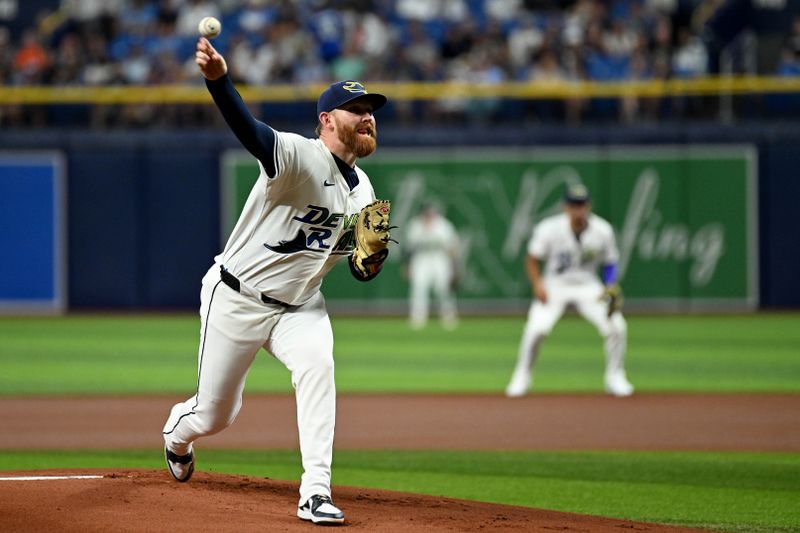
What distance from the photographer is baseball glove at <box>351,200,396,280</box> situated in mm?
5754

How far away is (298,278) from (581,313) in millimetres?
6688

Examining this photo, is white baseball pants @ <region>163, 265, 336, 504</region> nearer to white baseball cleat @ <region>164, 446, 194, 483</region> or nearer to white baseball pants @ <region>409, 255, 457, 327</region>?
white baseball cleat @ <region>164, 446, 194, 483</region>

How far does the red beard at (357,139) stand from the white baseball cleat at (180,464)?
1.81 m

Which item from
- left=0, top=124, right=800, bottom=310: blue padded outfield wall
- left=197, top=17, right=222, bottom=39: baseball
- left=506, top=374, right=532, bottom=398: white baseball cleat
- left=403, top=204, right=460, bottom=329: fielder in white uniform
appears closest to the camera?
left=197, top=17, right=222, bottom=39: baseball

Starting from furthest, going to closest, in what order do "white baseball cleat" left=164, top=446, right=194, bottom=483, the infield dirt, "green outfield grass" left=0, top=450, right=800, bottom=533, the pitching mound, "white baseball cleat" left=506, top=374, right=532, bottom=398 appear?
"white baseball cleat" left=506, top=374, right=532, bottom=398, "green outfield grass" left=0, top=450, right=800, bottom=533, "white baseball cleat" left=164, top=446, right=194, bottom=483, the infield dirt, the pitching mound

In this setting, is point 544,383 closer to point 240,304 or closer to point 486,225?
point 240,304

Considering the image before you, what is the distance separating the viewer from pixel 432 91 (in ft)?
74.7

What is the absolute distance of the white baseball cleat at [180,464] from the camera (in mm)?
6375

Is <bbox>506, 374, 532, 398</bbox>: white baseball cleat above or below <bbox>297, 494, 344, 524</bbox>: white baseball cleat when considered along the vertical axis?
below

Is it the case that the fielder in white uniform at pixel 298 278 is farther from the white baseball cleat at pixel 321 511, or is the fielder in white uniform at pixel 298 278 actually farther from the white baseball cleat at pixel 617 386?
the white baseball cleat at pixel 617 386

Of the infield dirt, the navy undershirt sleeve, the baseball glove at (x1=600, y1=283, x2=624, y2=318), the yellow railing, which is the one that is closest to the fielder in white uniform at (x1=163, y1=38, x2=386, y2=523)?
the navy undershirt sleeve

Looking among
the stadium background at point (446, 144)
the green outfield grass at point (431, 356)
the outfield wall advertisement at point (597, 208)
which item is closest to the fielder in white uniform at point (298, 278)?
the green outfield grass at point (431, 356)

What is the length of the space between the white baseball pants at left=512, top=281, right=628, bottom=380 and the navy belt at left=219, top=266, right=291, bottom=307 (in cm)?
626

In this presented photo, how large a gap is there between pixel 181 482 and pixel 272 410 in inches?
183
